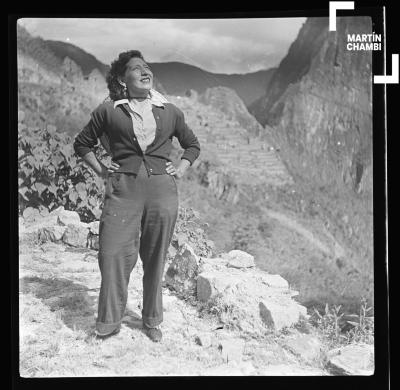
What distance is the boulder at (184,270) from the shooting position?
5039mm

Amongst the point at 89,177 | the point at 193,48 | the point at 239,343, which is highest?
the point at 193,48

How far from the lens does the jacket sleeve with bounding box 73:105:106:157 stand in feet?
15.7

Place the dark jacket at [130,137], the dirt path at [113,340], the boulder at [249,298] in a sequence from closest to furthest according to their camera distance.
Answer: the dark jacket at [130,137]
the dirt path at [113,340]
the boulder at [249,298]

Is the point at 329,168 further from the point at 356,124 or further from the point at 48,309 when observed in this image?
the point at 48,309

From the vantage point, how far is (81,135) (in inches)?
190

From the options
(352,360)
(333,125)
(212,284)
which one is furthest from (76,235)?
(352,360)

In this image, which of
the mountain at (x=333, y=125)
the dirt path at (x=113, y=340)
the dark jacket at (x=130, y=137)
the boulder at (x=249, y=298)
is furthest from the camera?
the mountain at (x=333, y=125)

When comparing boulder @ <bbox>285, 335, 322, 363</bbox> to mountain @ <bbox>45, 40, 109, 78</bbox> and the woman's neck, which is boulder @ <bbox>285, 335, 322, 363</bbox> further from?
mountain @ <bbox>45, 40, 109, 78</bbox>

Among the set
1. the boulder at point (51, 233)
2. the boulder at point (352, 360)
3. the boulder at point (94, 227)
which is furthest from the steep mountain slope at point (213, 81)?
the boulder at point (352, 360)

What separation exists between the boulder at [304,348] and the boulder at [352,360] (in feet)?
0.34

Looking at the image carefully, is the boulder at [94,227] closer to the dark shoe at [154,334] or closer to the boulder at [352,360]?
the dark shoe at [154,334]

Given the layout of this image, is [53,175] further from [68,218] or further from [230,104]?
[230,104]

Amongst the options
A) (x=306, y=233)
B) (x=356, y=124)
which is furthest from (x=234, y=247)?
(x=356, y=124)
